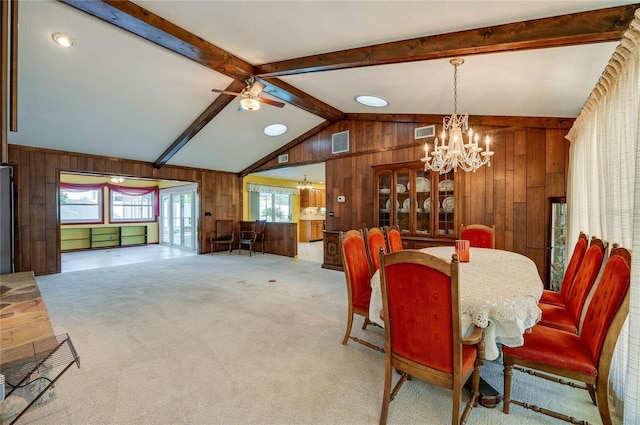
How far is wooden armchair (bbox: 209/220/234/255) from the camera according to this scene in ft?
25.2

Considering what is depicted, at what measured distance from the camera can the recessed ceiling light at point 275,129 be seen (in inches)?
223

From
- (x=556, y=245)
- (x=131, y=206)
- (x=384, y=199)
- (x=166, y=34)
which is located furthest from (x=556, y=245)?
(x=131, y=206)

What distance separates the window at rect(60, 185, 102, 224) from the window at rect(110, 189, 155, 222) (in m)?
0.38

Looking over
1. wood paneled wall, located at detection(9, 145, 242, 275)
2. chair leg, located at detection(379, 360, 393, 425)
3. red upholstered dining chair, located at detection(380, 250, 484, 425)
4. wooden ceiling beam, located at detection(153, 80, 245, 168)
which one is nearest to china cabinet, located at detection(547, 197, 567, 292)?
red upholstered dining chair, located at detection(380, 250, 484, 425)

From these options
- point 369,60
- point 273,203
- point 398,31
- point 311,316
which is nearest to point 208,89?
point 369,60

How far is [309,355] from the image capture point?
236cm

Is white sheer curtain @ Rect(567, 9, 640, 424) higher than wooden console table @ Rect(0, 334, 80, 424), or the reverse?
white sheer curtain @ Rect(567, 9, 640, 424)

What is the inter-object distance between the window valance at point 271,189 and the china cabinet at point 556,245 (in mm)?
7143

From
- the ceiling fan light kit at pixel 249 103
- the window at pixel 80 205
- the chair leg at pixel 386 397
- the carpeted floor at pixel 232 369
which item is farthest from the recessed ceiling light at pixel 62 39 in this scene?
the window at pixel 80 205

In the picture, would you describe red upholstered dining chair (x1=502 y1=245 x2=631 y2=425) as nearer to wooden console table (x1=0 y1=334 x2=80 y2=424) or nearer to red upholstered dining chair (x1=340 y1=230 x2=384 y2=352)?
red upholstered dining chair (x1=340 y1=230 x2=384 y2=352)

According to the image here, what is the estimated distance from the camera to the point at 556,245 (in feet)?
12.0

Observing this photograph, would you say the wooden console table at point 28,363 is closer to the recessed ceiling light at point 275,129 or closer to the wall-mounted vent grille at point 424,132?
the recessed ceiling light at point 275,129

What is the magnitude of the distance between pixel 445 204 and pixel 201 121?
4321 mm

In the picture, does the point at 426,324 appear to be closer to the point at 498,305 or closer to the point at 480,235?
the point at 498,305
